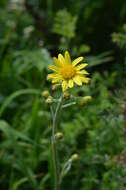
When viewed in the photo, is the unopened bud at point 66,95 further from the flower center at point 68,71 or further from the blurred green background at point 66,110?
the blurred green background at point 66,110

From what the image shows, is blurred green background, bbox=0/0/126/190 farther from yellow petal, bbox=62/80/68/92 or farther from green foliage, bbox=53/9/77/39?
yellow petal, bbox=62/80/68/92

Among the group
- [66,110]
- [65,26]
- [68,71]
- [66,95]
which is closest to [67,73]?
[68,71]

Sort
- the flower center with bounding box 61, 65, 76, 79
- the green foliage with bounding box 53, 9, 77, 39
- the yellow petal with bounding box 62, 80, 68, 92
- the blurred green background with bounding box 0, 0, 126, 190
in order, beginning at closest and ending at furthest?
the yellow petal with bounding box 62, 80, 68, 92, the flower center with bounding box 61, 65, 76, 79, the blurred green background with bounding box 0, 0, 126, 190, the green foliage with bounding box 53, 9, 77, 39

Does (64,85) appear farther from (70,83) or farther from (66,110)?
(66,110)

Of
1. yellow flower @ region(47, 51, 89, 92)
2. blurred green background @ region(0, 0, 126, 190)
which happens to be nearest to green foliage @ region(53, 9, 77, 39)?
blurred green background @ region(0, 0, 126, 190)

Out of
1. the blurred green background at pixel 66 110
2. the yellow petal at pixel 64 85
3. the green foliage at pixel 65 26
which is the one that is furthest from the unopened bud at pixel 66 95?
the green foliage at pixel 65 26

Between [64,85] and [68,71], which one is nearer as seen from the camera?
[64,85]
